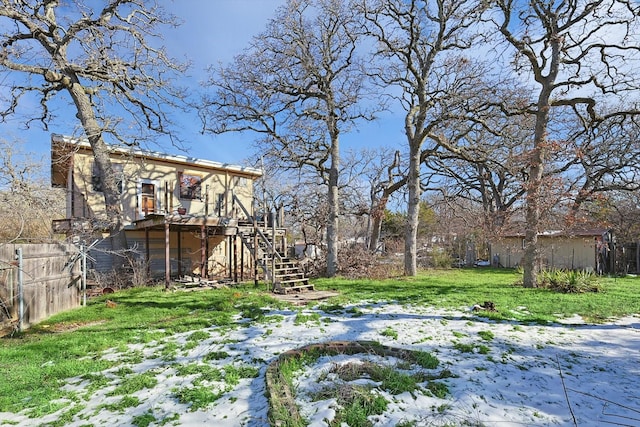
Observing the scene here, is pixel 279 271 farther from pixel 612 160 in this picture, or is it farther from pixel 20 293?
pixel 612 160

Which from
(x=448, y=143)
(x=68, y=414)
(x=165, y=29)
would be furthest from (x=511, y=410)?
(x=165, y=29)

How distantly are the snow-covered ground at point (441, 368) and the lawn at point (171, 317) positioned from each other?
170mm

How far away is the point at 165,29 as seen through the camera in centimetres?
1256

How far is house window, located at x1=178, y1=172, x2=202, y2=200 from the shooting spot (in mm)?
16062

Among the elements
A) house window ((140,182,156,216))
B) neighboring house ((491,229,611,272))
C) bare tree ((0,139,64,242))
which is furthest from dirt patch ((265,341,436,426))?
neighboring house ((491,229,611,272))

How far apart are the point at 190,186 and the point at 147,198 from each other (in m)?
1.95

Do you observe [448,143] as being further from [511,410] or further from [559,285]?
[511,410]

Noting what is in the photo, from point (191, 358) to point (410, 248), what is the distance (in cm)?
1151

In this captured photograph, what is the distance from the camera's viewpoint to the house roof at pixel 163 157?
41.4ft

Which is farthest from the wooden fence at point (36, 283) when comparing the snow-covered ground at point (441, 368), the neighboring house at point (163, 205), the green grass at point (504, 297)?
the green grass at point (504, 297)

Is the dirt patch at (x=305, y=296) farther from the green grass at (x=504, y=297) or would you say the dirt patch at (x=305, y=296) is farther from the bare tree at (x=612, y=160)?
the bare tree at (x=612, y=160)

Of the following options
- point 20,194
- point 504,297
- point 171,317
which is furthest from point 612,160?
point 20,194

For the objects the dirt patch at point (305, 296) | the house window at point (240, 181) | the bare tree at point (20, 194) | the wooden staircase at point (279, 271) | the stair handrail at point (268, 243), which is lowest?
the dirt patch at point (305, 296)

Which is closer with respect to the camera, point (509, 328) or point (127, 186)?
point (509, 328)
